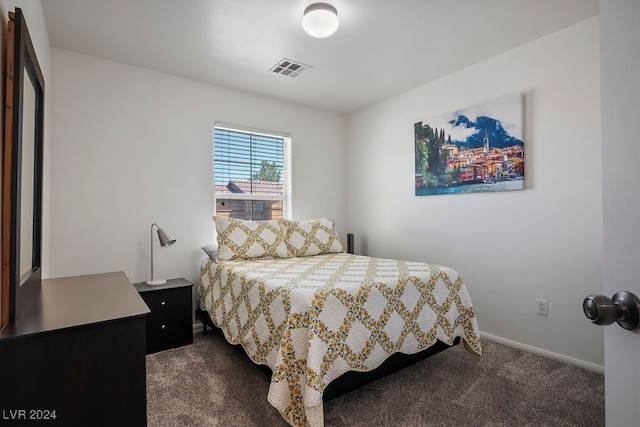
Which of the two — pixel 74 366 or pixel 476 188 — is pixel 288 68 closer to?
pixel 476 188

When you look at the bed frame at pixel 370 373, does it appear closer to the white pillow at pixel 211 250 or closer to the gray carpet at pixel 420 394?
the gray carpet at pixel 420 394

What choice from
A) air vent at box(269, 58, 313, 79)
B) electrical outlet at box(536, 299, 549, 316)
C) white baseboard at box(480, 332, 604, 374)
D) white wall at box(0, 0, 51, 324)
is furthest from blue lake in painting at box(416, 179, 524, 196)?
white wall at box(0, 0, 51, 324)

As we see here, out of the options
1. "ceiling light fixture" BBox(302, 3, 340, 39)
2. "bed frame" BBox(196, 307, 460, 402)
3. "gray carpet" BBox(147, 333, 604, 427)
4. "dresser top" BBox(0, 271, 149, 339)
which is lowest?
"gray carpet" BBox(147, 333, 604, 427)

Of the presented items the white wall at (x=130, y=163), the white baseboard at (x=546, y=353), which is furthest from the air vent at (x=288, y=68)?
the white baseboard at (x=546, y=353)

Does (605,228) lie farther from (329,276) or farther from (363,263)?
(363,263)

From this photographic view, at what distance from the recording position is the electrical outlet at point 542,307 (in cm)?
256

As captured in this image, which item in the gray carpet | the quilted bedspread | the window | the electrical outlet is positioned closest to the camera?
the quilted bedspread

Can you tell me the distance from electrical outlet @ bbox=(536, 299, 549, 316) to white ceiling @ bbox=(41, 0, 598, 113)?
209 cm

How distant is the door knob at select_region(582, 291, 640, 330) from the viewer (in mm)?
523

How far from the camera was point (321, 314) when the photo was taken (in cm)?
172

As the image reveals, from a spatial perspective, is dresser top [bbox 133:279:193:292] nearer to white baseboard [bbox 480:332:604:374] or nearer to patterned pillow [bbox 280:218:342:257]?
patterned pillow [bbox 280:218:342:257]

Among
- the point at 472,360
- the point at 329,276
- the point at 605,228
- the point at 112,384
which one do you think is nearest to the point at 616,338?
the point at 605,228

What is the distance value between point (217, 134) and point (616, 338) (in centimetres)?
348

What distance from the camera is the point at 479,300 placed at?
9.87 ft
